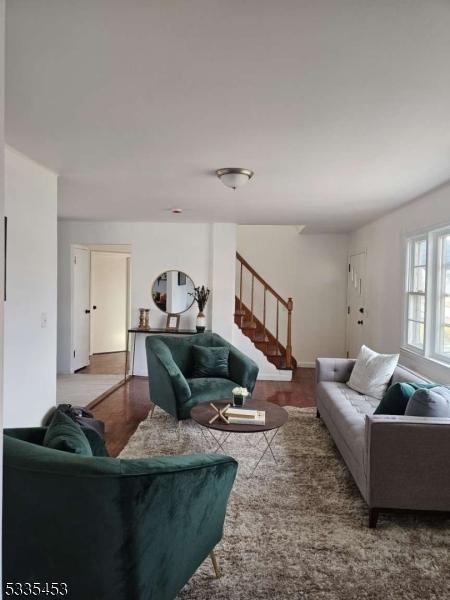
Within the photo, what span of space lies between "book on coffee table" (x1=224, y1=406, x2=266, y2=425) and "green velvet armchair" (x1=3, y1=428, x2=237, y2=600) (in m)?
1.64

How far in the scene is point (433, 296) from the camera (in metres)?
4.10

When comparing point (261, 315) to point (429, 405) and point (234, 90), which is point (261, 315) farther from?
point (234, 90)

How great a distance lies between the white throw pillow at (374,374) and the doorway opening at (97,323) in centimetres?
296

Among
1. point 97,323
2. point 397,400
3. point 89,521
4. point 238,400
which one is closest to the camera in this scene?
point 89,521

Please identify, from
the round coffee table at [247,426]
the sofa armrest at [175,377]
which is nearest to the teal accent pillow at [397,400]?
the round coffee table at [247,426]

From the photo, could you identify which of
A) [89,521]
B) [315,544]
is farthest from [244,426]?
[89,521]

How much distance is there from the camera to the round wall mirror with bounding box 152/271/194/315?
657 cm

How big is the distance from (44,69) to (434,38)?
5.24ft

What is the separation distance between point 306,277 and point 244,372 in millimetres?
3566

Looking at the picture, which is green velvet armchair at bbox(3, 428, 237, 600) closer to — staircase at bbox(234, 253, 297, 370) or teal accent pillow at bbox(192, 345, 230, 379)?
teal accent pillow at bbox(192, 345, 230, 379)

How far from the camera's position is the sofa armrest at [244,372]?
15.0 feet

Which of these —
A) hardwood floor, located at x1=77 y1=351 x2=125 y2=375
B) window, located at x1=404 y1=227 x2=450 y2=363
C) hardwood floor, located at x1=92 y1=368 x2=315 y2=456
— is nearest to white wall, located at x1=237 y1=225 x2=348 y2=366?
hardwood floor, located at x1=92 y1=368 x2=315 y2=456

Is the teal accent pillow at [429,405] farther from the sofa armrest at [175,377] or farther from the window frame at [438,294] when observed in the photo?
the sofa armrest at [175,377]

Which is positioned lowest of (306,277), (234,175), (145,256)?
(306,277)
